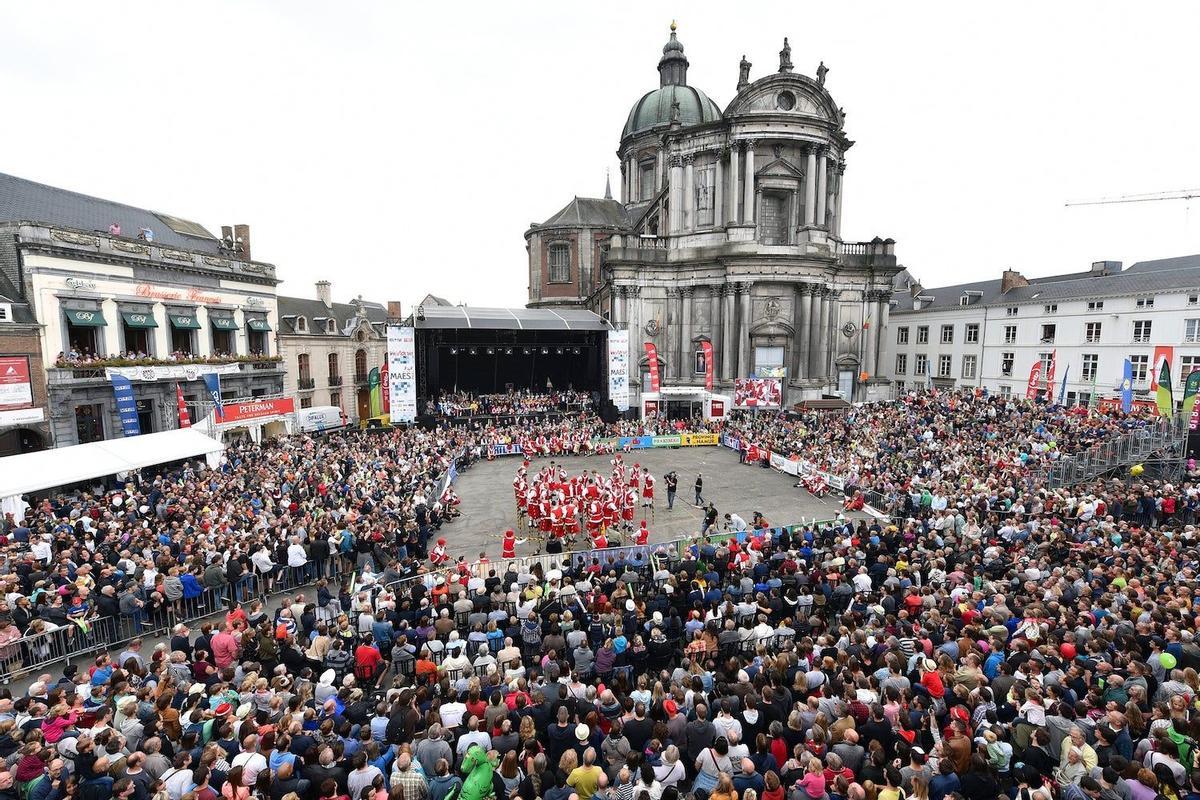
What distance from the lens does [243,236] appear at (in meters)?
39.2

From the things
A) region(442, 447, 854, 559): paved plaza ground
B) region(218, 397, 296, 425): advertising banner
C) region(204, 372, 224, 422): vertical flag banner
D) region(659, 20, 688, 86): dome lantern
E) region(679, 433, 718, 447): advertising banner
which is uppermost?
region(659, 20, 688, 86): dome lantern

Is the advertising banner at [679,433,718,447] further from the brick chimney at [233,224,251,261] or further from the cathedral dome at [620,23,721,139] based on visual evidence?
the cathedral dome at [620,23,721,139]

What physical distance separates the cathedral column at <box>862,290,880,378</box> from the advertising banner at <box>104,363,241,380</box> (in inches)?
1586

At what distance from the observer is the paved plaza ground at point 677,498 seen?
1811cm

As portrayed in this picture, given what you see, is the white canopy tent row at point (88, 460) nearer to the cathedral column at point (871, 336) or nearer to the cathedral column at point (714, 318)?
the cathedral column at point (714, 318)

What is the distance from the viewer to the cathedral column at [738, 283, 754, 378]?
37875 millimetres

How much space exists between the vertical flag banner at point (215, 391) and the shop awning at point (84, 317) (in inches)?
190

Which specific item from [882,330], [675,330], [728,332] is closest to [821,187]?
[882,330]

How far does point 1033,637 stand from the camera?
8.21m

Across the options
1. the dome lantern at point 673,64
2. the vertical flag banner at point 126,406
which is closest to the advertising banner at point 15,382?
the vertical flag banner at point 126,406

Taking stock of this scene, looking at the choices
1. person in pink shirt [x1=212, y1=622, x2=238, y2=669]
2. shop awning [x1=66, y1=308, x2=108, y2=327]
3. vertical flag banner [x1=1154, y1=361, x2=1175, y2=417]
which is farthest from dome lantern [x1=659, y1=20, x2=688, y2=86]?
person in pink shirt [x1=212, y1=622, x2=238, y2=669]

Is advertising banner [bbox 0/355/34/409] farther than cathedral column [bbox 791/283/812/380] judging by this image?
No

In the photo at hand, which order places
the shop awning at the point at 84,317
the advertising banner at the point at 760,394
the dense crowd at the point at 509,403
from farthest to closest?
the dense crowd at the point at 509,403 → the advertising banner at the point at 760,394 → the shop awning at the point at 84,317

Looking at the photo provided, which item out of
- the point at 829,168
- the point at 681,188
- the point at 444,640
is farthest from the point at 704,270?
the point at 444,640
